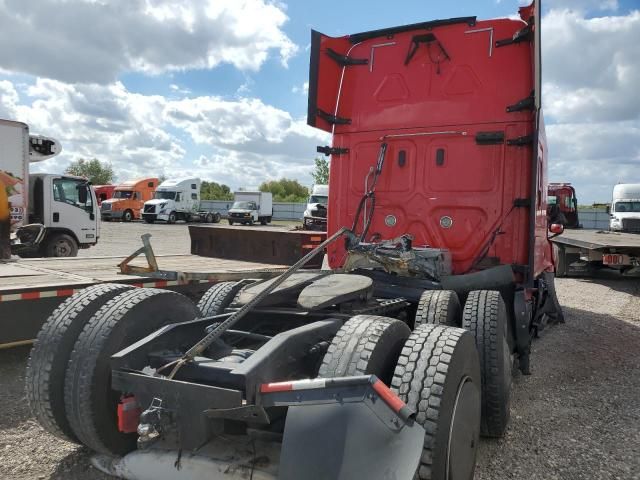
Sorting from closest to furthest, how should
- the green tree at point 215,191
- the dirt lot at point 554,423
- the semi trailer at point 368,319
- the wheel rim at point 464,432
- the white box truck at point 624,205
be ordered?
the semi trailer at point 368,319 → the wheel rim at point 464,432 → the dirt lot at point 554,423 → the white box truck at point 624,205 → the green tree at point 215,191

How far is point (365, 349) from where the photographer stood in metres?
2.41

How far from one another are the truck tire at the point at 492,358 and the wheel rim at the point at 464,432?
660 millimetres

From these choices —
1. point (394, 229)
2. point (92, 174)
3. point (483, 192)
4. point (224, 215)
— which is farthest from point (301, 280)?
point (92, 174)

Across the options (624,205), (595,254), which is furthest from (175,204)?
(595,254)

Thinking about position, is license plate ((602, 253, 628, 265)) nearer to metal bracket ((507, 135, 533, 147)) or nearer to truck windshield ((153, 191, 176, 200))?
metal bracket ((507, 135, 533, 147))

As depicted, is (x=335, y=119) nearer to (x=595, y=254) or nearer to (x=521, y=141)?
(x=521, y=141)

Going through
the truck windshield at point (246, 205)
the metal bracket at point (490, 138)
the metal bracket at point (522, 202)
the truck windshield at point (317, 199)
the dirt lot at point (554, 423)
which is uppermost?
the truck windshield at point (317, 199)

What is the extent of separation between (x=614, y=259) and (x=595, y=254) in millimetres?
401

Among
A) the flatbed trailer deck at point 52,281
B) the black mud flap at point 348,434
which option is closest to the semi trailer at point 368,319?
the black mud flap at point 348,434

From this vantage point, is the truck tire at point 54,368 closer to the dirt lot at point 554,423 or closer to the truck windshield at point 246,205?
the dirt lot at point 554,423

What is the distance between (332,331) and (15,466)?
81.1 inches

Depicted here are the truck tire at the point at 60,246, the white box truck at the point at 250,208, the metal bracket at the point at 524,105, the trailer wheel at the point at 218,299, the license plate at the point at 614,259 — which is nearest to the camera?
the trailer wheel at the point at 218,299

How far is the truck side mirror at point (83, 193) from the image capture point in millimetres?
12656

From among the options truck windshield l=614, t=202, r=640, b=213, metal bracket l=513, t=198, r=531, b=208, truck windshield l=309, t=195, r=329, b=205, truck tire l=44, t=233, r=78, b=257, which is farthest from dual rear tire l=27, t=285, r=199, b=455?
truck windshield l=309, t=195, r=329, b=205
